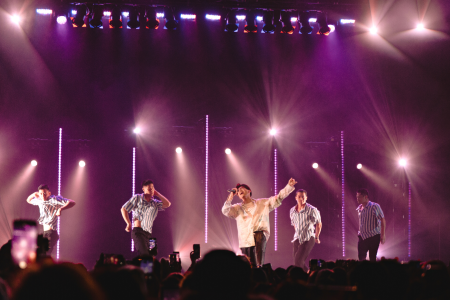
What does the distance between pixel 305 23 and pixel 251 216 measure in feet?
16.7

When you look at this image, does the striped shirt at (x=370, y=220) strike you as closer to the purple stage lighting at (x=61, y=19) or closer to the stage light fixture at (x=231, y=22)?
the stage light fixture at (x=231, y=22)

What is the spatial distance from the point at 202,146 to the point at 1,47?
17.6ft

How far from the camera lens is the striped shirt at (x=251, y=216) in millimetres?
7062

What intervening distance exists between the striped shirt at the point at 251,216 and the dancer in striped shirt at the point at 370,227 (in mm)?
1619

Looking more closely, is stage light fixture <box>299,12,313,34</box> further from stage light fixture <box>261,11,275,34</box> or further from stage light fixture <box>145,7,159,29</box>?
stage light fixture <box>145,7,159,29</box>

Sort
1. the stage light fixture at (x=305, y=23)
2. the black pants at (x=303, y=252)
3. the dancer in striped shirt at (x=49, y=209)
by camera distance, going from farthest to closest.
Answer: the stage light fixture at (x=305, y=23), the dancer in striped shirt at (x=49, y=209), the black pants at (x=303, y=252)

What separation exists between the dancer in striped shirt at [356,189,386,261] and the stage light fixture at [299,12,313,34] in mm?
4143

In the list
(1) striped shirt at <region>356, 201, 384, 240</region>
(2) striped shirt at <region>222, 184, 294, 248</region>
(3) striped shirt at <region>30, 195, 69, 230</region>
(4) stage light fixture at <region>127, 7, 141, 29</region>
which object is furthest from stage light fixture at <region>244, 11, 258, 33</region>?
(3) striped shirt at <region>30, 195, 69, 230</region>

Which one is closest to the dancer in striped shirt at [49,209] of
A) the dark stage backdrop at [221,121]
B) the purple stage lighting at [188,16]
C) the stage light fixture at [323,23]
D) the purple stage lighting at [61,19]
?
the dark stage backdrop at [221,121]

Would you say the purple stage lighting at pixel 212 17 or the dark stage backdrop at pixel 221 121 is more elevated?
the purple stage lighting at pixel 212 17

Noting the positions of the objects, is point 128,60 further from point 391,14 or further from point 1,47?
point 391,14

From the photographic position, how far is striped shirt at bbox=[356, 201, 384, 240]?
24.8 ft

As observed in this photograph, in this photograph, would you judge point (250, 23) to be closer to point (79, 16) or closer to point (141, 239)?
point (79, 16)

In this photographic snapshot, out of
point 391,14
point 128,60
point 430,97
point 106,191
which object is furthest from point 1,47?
point 430,97
